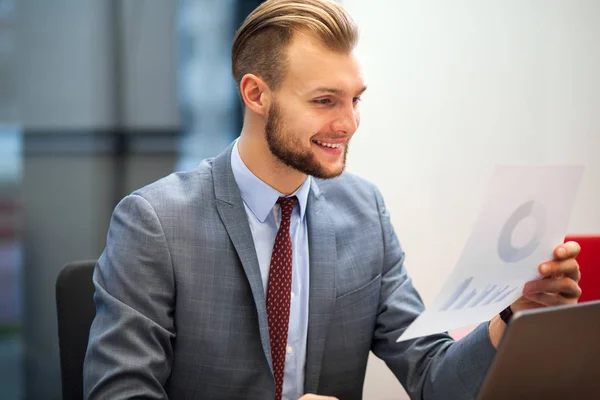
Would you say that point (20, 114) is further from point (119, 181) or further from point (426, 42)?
point (426, 42)

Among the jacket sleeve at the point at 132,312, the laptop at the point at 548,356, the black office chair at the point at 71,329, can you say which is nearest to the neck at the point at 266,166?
the jacket sleeve at the point at 132,312

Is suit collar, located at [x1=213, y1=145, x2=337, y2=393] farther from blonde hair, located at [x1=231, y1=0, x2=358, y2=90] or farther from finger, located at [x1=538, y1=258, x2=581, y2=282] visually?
finger, located at [x1=538, y1=258, x2=581, y2=282]

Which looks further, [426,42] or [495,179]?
[426,42]

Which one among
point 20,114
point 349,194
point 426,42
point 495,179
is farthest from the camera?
point 426,42

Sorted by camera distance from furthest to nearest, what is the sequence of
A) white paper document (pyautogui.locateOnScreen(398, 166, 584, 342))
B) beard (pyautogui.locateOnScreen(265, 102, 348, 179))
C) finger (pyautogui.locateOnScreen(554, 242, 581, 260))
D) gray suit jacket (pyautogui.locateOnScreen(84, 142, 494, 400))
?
beard (pyautogui.locateOnScreen(265, 102, 348, 179)) → gray suit jacket (pyautogui.locateOnScreen(84, 142, 494, 400)) → finger (pyautogui.locateOnScreen(554, 242, 581, 260)) → white paper document (pyautogui.locateOnScreen(398, 166, 584, 342))

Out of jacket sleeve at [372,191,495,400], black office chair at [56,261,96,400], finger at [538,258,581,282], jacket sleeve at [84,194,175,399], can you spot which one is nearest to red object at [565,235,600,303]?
jacket sleeve at [372,191,495,400]

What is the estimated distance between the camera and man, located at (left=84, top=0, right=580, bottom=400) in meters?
1.29

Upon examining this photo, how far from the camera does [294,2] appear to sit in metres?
1.42

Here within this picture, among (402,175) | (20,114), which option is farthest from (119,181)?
(402,175)

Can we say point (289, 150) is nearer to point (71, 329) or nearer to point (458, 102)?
point (71, 329)

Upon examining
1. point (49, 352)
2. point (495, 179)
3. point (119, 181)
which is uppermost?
point (495, 179)

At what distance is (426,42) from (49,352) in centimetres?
167

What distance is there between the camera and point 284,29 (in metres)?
1.41

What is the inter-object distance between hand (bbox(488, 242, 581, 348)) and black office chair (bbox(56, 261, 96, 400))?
0.78 m
